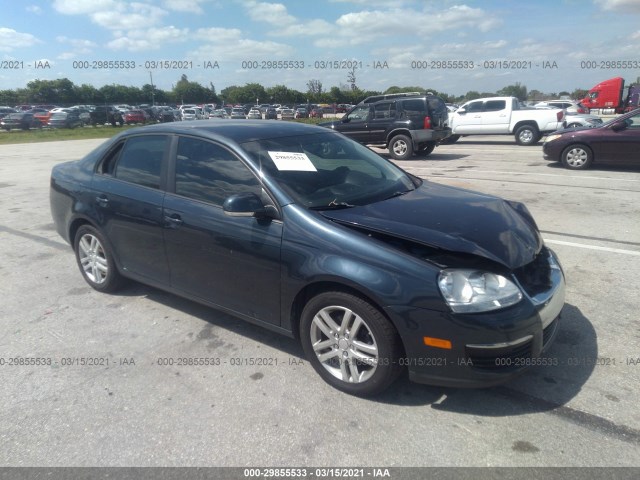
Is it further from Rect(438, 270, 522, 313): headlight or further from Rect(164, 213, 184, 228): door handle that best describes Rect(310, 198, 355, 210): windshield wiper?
Rect(164, 213, 184, 228): door handle

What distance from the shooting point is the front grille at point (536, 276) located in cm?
289

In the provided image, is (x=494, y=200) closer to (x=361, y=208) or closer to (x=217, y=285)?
(x=361, y=208)

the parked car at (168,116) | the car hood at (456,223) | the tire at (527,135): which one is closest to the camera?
the car hood at (456,223)

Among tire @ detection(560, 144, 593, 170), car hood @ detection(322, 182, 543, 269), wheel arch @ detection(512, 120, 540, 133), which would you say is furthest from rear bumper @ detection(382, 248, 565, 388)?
wheel arch @ detection(512, 120, 540, 133)

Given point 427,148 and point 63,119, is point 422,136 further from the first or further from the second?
point 63,119

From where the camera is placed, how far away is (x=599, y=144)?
11383mm

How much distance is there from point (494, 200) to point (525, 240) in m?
0.69

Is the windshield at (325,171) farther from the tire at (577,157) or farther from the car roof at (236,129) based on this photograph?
the tire at (577,157)

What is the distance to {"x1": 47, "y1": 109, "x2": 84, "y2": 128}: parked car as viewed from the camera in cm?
3656

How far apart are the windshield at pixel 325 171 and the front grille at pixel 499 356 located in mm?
1290

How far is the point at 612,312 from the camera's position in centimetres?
403

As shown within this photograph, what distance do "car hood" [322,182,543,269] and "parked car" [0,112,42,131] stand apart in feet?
134

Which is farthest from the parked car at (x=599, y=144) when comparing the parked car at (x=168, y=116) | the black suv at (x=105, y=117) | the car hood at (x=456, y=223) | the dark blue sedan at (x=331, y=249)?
Result: the black suv at (x=105, y=117)

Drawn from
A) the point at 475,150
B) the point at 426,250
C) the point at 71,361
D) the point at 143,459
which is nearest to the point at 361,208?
the point at 426,250
